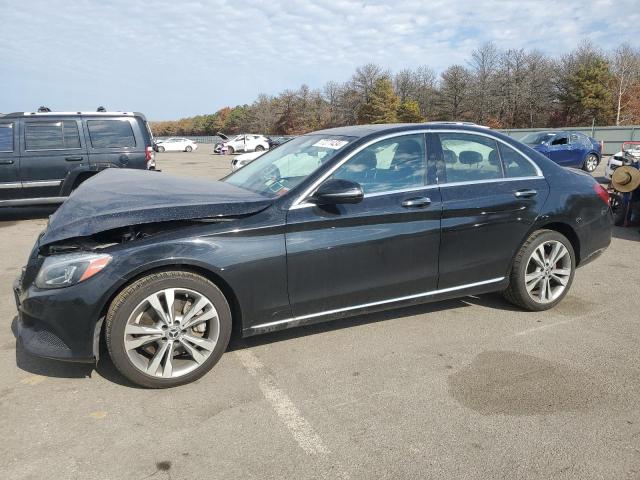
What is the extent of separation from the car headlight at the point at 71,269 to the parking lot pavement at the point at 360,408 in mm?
740

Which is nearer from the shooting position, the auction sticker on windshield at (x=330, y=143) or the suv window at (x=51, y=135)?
the auction sticker on windshield at (x=330, y=143)

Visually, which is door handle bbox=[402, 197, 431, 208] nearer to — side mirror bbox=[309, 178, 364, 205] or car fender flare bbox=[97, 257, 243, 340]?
side mirror bbox=[309, 178, 364, 205]

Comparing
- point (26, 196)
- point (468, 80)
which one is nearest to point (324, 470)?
point (26, 196)

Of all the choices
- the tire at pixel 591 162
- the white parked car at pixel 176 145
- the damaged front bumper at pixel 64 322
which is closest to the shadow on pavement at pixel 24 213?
the damaged front bumper at pixel 64 322

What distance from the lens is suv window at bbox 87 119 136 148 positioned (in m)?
8.86

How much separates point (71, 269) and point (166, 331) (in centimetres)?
67

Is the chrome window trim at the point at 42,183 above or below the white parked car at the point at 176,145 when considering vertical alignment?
below

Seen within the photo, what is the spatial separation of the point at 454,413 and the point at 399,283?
3.67ft

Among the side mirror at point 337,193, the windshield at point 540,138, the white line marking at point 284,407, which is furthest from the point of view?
the windshield at point 540,138

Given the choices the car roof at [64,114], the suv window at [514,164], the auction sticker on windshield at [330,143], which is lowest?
the suv window at [514,164]

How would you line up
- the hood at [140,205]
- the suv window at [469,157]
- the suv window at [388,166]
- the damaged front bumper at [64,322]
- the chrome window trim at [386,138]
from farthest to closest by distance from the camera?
the suv window at [469,157]
the suv window at [388,166]
the chrome window trim at [386,138]
the hood at [140,205]
the damaged front bumper at [64,322]

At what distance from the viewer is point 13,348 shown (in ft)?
12.3

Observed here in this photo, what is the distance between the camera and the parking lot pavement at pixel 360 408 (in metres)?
2.45

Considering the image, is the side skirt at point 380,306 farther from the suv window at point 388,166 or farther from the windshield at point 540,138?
the windshield at point 540,138
